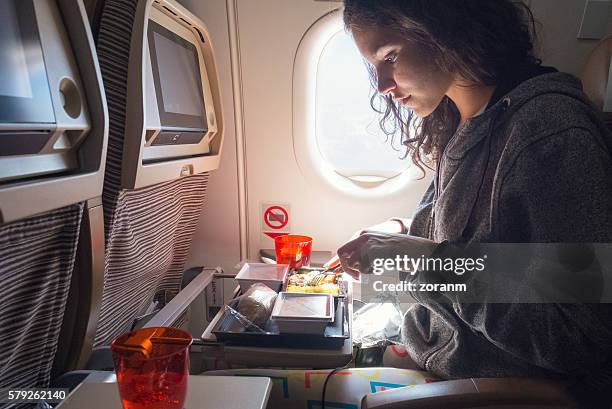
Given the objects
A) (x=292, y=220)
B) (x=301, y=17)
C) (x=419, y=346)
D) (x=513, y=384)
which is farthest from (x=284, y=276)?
(x=301, y=17)

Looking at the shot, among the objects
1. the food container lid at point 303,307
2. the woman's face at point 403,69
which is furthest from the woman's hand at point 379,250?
the woman's face at point 403,69

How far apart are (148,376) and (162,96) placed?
28.7 inches

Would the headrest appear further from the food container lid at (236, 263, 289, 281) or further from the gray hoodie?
the food container lid at (236, 263, 289, 281)

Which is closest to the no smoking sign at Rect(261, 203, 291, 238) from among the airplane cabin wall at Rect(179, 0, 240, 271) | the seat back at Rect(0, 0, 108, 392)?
the airplane cabin wall at Rect(179, 0, 240, 271)

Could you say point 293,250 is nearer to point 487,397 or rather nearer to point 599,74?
point 487,397

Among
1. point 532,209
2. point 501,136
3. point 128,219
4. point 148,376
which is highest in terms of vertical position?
point 501,136

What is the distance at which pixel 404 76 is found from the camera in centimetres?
101

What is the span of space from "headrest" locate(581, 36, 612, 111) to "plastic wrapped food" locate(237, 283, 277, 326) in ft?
3.68

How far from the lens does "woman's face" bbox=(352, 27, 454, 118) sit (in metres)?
0.98

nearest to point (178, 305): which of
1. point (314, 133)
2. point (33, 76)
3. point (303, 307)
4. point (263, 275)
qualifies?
point (263, 275)

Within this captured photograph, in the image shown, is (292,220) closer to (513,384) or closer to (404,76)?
(404,76)

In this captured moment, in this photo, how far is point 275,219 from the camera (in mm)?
1725

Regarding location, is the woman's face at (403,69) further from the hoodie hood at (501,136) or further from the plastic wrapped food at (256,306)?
the plastic wrapped food at (256,306)

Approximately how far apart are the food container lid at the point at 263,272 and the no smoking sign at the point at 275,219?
0.46m
